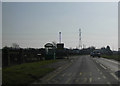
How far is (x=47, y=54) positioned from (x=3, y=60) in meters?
29.4

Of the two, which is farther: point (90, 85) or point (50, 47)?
point (50, 47)

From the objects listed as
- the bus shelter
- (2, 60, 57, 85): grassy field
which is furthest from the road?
the bus shelter

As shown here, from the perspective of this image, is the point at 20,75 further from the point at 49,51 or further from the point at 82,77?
the point at 49,51

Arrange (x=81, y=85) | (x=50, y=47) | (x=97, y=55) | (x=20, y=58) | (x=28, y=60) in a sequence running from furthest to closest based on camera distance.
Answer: (x=97, y=55) → (x=50, y=47) → (x=28, y=60) → (x=20, y=58) → (x=81, y=85)

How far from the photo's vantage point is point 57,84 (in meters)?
15.4

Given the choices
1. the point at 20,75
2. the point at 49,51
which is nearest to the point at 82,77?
the point at 20,75

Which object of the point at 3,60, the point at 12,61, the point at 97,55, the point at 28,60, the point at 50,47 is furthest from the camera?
the point at 97,55

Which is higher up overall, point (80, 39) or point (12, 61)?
point (80, 39)

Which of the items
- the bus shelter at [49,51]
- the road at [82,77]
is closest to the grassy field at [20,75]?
the road at [82,77]

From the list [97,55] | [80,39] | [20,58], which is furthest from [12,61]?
[80,39]

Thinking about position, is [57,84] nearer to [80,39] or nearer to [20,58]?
[20,58]

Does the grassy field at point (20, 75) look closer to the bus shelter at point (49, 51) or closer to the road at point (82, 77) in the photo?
the road at point (82, 77)

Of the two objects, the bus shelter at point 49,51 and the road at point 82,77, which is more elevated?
the bus shelter at point 49,51

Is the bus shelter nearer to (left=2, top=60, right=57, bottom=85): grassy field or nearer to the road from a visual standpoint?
the road
